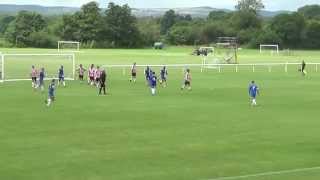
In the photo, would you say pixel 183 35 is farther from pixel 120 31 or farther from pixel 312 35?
pixel 312 35

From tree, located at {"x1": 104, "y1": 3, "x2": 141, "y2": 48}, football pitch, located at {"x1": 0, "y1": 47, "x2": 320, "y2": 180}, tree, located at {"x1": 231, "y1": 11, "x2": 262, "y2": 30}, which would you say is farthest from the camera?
tree, located at {"x1": 231, "y1": 11, "x2": 262, "y2": 30}

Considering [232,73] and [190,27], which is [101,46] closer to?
[190,27]

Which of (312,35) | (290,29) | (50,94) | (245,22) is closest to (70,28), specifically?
(245,22)

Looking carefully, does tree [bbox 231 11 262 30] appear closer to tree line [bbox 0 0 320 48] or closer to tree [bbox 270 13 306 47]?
tree line [bbox 0 0 320 48]

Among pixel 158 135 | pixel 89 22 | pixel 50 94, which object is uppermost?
pixel 89 22

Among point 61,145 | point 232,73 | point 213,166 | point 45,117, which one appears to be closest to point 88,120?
point 45,117

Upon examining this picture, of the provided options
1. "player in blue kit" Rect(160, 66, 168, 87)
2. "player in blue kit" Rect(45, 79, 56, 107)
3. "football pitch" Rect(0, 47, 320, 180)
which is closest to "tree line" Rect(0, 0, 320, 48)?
"player in blue kit" Rect(160, 66, 168, 87)

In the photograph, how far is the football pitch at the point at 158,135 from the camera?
707 inches

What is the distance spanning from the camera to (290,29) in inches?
5487

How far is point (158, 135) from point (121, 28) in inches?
4568

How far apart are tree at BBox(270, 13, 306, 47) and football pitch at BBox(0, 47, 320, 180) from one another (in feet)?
327

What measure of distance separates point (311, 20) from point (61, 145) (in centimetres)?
13026

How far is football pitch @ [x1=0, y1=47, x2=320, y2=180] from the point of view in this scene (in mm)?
17969

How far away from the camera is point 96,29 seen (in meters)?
136
